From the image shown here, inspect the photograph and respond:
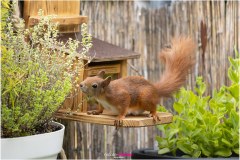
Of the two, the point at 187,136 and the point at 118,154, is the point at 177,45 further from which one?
the point at 118,154

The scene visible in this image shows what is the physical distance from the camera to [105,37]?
382 centimetres

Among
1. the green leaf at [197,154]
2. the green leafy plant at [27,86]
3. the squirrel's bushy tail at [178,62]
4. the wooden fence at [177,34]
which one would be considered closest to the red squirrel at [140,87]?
the squirrel's bushy tail at [178,62]

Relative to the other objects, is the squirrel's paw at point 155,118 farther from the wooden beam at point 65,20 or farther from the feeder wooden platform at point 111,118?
the wooden beam at point 65,20

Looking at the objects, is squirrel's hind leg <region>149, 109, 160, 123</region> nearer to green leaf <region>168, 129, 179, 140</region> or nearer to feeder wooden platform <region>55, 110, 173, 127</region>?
feeder wooden platform <region>55, 110, 173, 127</region>

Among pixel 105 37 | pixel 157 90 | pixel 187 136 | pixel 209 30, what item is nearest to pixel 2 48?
pixel 157 90

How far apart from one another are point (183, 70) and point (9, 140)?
904mm

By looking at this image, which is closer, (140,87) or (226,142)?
(140,87)

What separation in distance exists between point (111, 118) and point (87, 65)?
0.95 feet

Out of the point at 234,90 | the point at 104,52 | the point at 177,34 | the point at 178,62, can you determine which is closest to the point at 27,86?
the point at 104,52

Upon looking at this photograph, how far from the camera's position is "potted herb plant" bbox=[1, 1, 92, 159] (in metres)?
2.43

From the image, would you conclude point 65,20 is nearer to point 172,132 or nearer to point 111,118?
point 111,118

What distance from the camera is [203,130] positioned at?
10.6 ft

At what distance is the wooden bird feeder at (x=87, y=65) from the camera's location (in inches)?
108

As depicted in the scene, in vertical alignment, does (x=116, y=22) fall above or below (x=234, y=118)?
above
